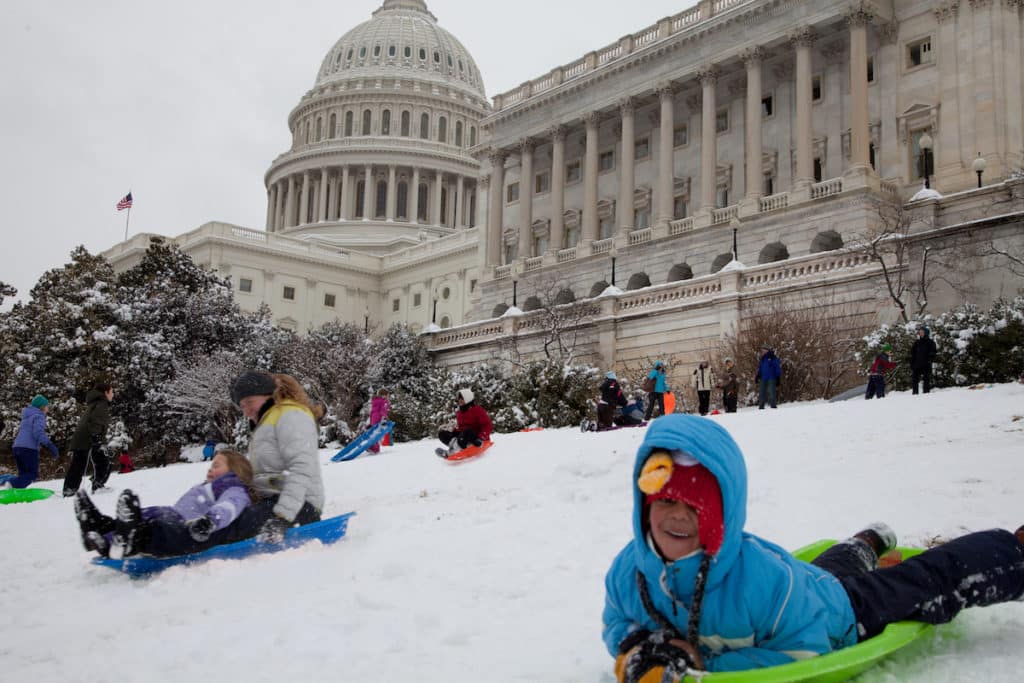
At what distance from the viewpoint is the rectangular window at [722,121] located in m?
48.9

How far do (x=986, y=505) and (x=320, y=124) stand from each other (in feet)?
338

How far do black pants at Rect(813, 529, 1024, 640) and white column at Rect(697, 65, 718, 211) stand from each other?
42542 millimetres

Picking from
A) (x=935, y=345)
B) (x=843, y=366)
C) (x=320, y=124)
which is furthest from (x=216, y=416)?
(x=320, y=124)

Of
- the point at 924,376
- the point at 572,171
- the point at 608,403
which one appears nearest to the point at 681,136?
the point at 572,171

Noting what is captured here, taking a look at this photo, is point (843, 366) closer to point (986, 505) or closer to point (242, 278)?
point (986, 505)

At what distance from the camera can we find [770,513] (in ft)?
23.1

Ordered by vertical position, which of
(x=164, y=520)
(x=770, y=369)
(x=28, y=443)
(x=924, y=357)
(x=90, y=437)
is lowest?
(x=164, y=520)

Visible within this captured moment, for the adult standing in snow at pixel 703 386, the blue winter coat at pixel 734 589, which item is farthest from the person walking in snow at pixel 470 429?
the blue winter coat at pixel 734 589

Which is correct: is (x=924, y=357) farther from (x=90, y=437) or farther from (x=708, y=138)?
(x=708, y=138)

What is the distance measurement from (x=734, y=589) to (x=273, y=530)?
4124 millimetres

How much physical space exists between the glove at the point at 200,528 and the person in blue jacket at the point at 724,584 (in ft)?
11.7

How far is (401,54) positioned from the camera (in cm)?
10562

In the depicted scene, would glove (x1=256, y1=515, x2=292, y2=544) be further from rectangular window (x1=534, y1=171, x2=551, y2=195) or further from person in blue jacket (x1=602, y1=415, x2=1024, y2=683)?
rectangular window (x1=534, y1=171, x2=551, y2=195)

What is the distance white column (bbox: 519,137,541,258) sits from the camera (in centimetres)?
5456
